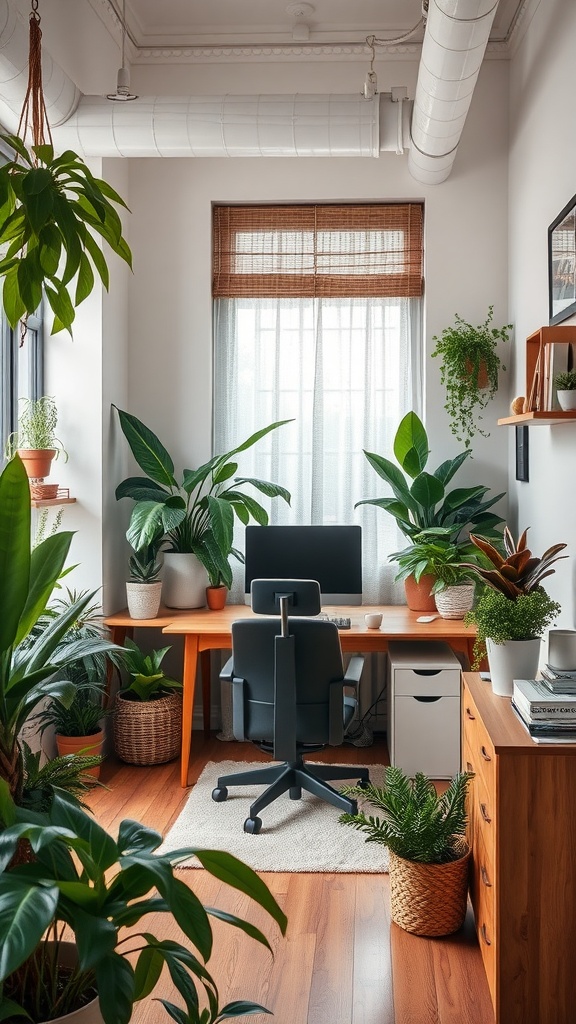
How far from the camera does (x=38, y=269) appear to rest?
1334 millimetres

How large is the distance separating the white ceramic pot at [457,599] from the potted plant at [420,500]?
183 mm

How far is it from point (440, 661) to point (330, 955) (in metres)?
1.46

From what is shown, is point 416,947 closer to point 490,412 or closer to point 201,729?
point 201,729

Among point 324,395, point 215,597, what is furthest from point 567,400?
point 215,597

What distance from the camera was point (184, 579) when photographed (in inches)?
165

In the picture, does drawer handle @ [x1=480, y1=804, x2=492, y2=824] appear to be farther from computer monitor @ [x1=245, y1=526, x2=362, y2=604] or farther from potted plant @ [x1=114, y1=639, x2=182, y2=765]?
potted plant @ [x1=114, y1=639, x2=182, y2=765]

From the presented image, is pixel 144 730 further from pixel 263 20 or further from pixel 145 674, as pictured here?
pixel 263 20

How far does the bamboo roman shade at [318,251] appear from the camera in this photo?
4426 millimetres

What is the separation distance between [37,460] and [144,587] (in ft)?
2.46

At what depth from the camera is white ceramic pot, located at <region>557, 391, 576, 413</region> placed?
8.50ft

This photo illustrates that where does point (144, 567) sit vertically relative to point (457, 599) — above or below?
above

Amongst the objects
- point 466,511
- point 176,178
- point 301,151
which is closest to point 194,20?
point 176,178

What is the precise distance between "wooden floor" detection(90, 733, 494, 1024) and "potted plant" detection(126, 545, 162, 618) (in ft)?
4.26

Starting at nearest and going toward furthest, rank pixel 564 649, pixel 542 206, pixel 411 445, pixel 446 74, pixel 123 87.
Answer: pixel 564 649
pixel 446 74
pixel 542 206
pixel 123 87
pixel 411 445
